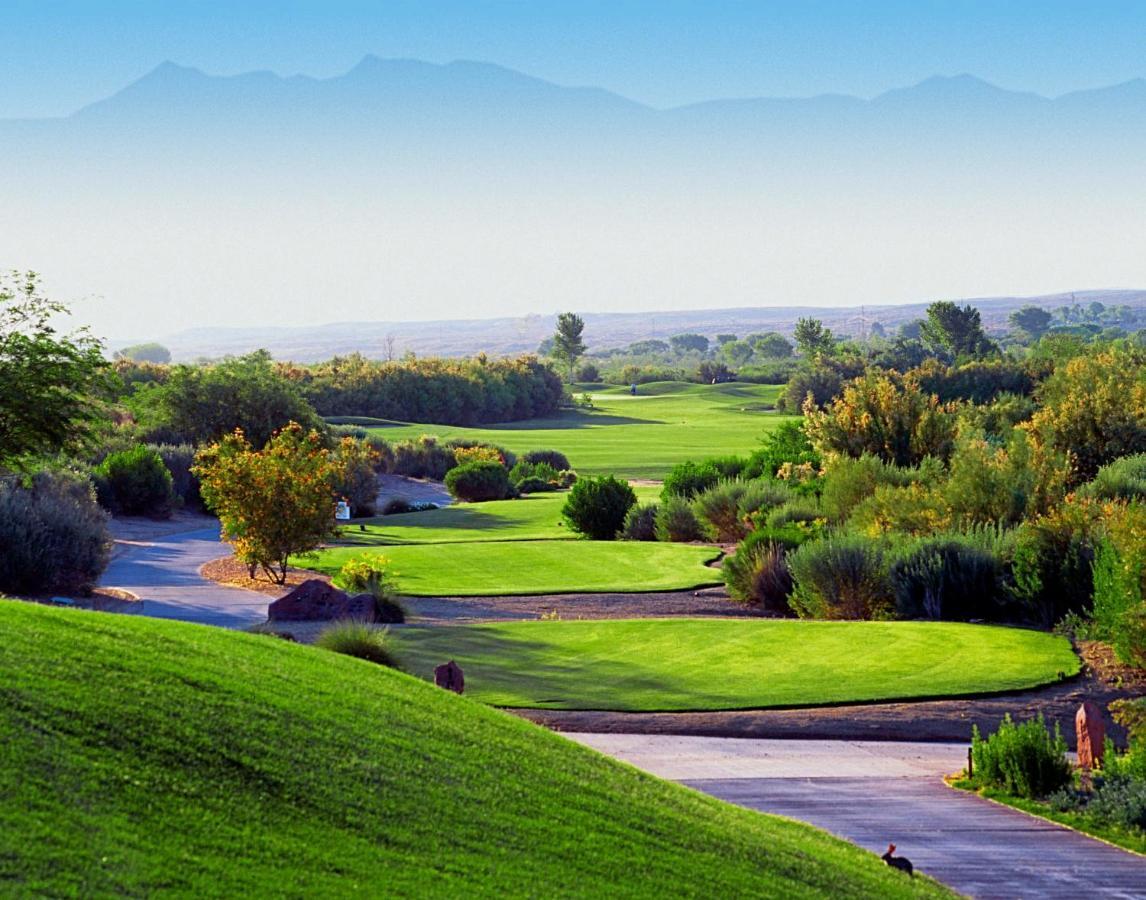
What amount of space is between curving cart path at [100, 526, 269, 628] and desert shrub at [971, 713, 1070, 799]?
10.6 meters

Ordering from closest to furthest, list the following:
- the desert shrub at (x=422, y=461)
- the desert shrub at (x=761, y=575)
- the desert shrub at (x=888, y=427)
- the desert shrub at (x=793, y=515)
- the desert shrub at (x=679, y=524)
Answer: the desert shrub at (x=761, y=575)
the desert shrub at (x=793, y=515)
the desert shrub at (x=888, y=427)
the desert shrub at (x=679, y=524)
the desert shrub at (x=422, y=461)

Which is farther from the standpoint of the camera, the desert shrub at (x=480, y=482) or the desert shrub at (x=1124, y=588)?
the desert shrub at (x=480, y=482)

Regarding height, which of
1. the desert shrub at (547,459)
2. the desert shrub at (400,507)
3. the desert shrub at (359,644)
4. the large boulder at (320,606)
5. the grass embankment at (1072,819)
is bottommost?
the desert shrub at (400,507)

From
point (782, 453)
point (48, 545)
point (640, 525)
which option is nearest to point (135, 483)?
point (640, 525)

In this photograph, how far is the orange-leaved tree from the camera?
25.6 meters

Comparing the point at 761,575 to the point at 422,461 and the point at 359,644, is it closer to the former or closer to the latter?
the point at 359,644

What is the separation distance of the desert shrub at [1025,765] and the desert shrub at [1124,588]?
4.59 m

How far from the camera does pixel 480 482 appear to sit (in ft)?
164

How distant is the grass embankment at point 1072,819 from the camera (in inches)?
407

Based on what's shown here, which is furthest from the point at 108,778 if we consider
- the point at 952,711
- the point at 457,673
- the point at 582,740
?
the point at 952,711

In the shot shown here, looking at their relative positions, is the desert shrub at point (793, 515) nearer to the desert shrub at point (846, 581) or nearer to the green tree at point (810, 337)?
the desert shrub at point (846, 581)

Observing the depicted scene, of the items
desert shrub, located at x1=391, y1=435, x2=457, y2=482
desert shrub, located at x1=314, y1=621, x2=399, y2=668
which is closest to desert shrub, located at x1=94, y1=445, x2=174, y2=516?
desert shrub, located at x1=391, y1=435, x2=457, y2=482

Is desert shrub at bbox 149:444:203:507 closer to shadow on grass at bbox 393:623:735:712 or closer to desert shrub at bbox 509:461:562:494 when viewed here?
desert shrub at bbox 509:461:562:494

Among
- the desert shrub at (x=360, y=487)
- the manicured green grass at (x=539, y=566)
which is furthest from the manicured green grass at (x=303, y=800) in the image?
the desert shrub at (x=360, y=487)
